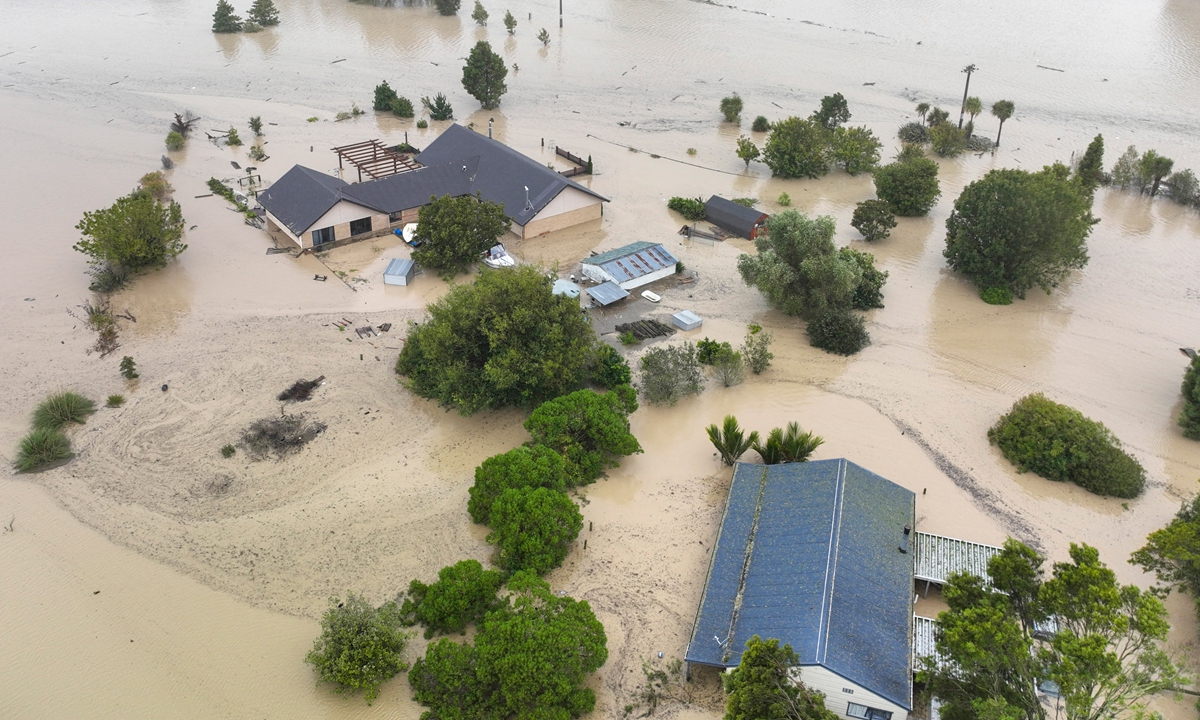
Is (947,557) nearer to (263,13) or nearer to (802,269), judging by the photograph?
(802,269)

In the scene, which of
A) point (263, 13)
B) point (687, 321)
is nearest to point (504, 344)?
point (687, 321)

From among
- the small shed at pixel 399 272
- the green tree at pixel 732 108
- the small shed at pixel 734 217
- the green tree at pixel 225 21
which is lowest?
the small shed at pixel 399 272

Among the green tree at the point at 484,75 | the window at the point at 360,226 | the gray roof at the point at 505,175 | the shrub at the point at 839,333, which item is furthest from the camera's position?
the green tree at the point at 484,75

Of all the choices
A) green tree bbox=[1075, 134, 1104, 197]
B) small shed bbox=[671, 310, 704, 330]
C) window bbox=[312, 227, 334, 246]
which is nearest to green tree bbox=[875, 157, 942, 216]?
green tree bbox=[1075, 134, 1104, 197]

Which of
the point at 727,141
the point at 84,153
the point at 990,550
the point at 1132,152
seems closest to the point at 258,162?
the point at 84,153

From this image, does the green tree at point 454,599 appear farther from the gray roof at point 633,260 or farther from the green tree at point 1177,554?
the gray roof at point 633,260

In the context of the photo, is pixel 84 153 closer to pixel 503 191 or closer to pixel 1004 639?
pixel 503 191

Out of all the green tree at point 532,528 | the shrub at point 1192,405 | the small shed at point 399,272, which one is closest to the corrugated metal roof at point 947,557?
the green tree at point 532,528
